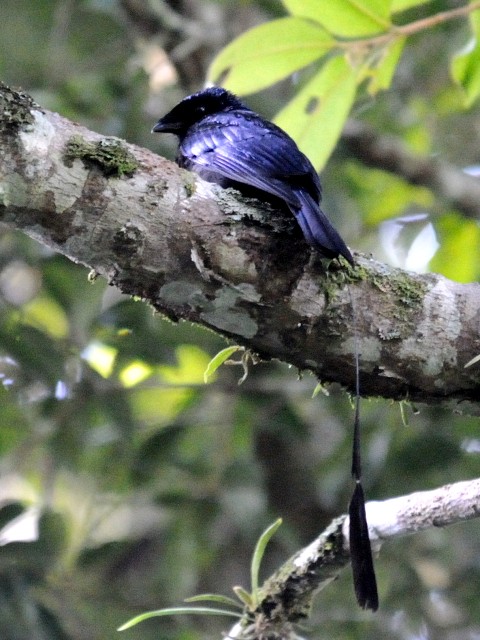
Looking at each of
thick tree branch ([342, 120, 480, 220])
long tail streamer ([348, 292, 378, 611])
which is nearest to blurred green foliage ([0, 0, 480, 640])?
thick tree branch ([342, 120, 480, 220])

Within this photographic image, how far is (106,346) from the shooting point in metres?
3.54

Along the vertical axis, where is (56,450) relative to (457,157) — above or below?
below

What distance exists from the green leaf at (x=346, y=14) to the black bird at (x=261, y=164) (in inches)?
15.8

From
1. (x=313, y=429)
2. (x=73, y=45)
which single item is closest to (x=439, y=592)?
(x=313, y=429)

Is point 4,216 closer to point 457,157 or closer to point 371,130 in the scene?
point 371,130

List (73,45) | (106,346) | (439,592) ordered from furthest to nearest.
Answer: (73,45) < (439,592) < (106,346)

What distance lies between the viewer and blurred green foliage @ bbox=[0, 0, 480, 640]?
3.29 meters

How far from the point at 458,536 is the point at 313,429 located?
2.91ft

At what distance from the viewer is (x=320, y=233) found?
194 centimetres

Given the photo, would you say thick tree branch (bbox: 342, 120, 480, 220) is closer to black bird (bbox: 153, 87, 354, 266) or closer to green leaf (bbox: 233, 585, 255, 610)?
black bird (bbox: 153, 87, 354, 266)

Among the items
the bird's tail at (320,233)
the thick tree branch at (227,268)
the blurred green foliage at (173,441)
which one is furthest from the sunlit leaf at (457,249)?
the bird's tail at (320,233)

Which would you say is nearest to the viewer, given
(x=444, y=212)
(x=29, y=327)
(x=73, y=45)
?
(x=29, y=327)

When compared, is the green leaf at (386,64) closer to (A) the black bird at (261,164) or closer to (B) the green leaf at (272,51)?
(B) the green leaf at (272,51)

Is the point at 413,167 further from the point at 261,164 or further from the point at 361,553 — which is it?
the point at 361,553
